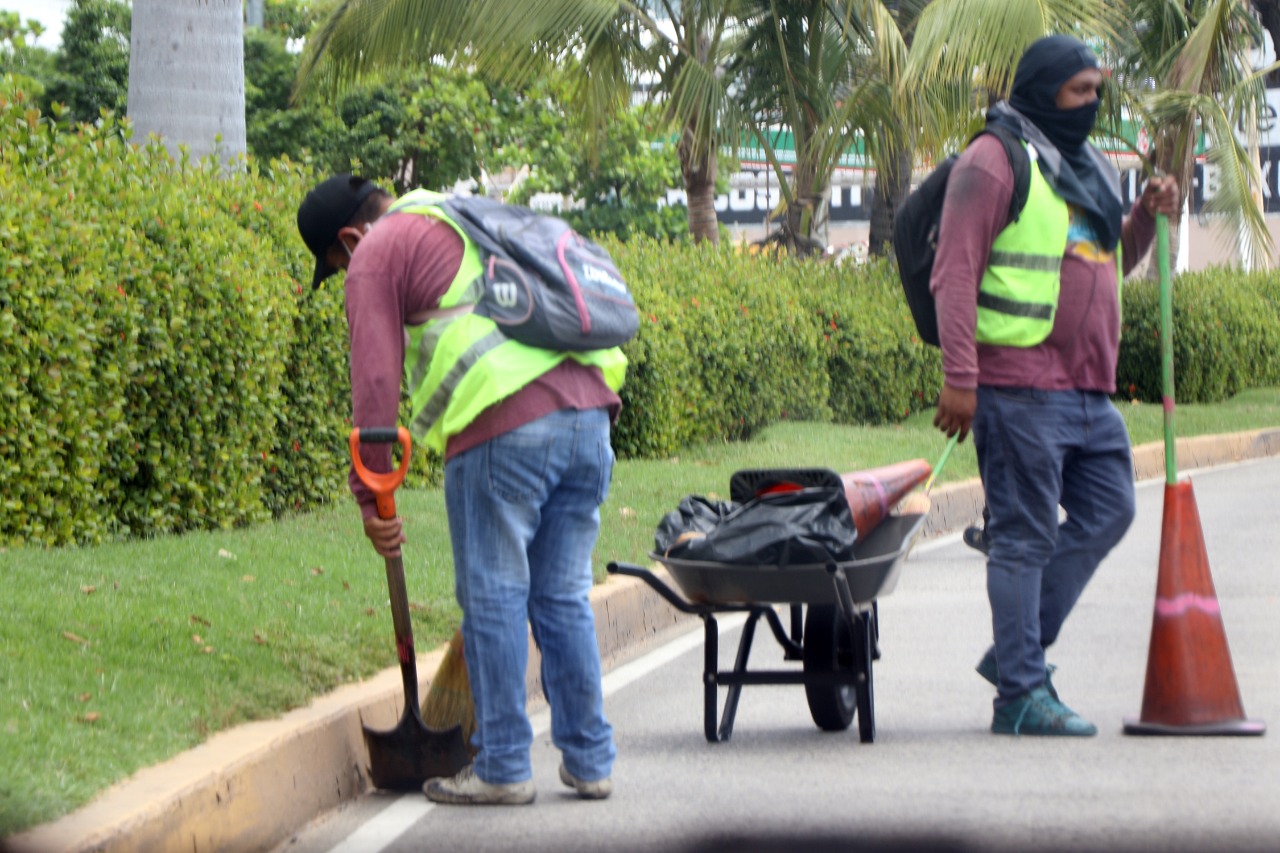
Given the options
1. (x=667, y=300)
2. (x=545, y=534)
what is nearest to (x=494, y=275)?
(x=545, y=534)

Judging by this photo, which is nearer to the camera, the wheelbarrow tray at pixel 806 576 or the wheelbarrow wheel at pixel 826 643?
the wheelbarrow tray at pixel 806 576

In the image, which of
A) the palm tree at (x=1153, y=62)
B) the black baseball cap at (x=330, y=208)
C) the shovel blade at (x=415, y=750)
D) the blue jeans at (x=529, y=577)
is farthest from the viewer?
the palm tree at (x=1153, y=62)

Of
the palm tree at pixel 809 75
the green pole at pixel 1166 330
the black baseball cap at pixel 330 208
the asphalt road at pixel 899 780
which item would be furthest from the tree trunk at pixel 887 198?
the black baseball cap at pixel 330 208

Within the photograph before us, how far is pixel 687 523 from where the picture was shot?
5.73 metres

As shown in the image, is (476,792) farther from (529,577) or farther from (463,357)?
(463,357)

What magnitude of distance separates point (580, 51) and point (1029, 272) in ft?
40.1

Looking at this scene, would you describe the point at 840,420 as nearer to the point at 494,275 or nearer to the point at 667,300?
the point at 667,300

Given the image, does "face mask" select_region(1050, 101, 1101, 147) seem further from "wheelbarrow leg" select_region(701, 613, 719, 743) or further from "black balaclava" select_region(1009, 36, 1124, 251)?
"wheelbarrow leg" select_region(701, 613, 719, 743)

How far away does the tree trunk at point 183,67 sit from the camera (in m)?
10.8

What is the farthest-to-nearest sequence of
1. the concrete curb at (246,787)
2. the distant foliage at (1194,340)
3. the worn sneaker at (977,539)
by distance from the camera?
the distant foliage at (1194,340) → the worn sneaker at (977,539) → the concrete curb at (246,787)

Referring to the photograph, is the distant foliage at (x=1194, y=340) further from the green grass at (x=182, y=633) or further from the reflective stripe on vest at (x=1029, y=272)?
the reflective stripe on vest at (x=1029, y=272)

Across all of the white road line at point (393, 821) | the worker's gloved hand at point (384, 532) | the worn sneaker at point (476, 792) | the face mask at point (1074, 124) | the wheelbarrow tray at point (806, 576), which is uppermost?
the face mask at point (1074, 124)

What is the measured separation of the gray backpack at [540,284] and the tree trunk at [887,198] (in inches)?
590

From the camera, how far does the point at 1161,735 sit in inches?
226
